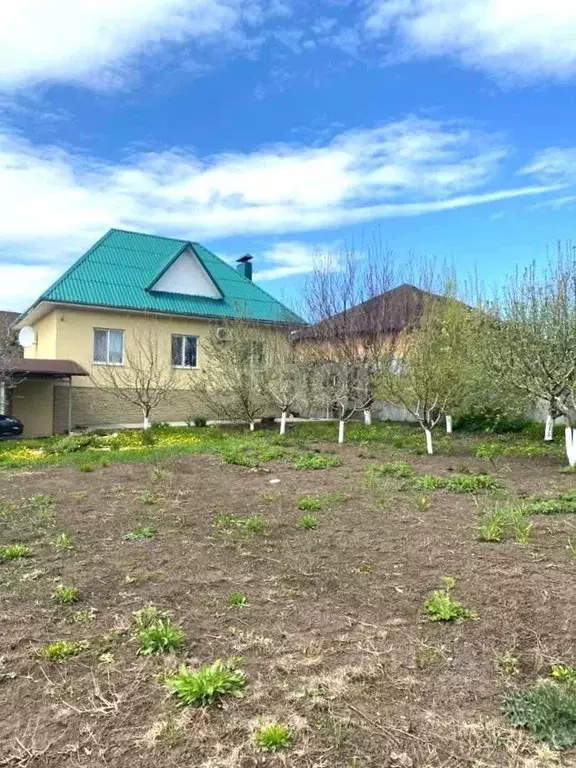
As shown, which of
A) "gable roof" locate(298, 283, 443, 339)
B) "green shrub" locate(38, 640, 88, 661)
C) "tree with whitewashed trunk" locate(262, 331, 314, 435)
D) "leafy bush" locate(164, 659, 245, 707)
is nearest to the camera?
"leafy bush" locate(164, 659, 245, 707)

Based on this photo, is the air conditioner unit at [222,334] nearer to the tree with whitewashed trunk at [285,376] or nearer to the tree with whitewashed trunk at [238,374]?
the tree with whitewashed trunk at [238,374]

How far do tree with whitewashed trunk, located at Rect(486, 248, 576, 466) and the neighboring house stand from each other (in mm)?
9485

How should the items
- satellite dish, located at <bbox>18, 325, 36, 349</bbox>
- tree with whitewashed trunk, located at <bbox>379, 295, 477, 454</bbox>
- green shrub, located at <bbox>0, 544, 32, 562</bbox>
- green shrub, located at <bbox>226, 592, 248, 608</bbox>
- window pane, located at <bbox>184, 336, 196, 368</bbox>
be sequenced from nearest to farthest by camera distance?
green shrub, located at <bbox>226, 592, 248, 608</bbox> < green shrub, located at <bbox>0, 544, 32, 562</bbox> < tree with whitewashed trunk, located at <bbox>379, 295, 477, 454</bbox> < satellite dish, located at <bbox>18, 325, 36, 349</bbox> < window pane, located at <bbox>184, 336, 196, 368</bbox>

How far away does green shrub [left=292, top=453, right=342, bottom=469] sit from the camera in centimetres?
1026

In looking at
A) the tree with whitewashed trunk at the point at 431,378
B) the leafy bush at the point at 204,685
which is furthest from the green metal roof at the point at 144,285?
the leafy bush at the point at 204,685

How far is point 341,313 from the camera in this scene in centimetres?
1927

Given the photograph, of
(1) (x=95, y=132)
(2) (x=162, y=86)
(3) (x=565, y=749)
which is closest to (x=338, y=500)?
(3) (x=565, y=749)

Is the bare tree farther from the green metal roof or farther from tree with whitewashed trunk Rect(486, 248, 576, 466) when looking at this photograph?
tree with whitewashed trunk Rect(486, 248, 576, 466)

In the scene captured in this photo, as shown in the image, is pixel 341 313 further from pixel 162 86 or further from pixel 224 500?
pixel 224 500

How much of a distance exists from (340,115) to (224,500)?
7670mm

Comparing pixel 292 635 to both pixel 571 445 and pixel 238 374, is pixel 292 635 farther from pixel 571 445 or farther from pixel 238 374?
pixel 238 374

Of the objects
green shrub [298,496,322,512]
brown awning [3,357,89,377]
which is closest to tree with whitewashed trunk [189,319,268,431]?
brown awning [3,357,89,377]

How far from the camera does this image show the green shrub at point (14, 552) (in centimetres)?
494

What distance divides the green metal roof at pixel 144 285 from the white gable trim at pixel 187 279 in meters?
0.19
